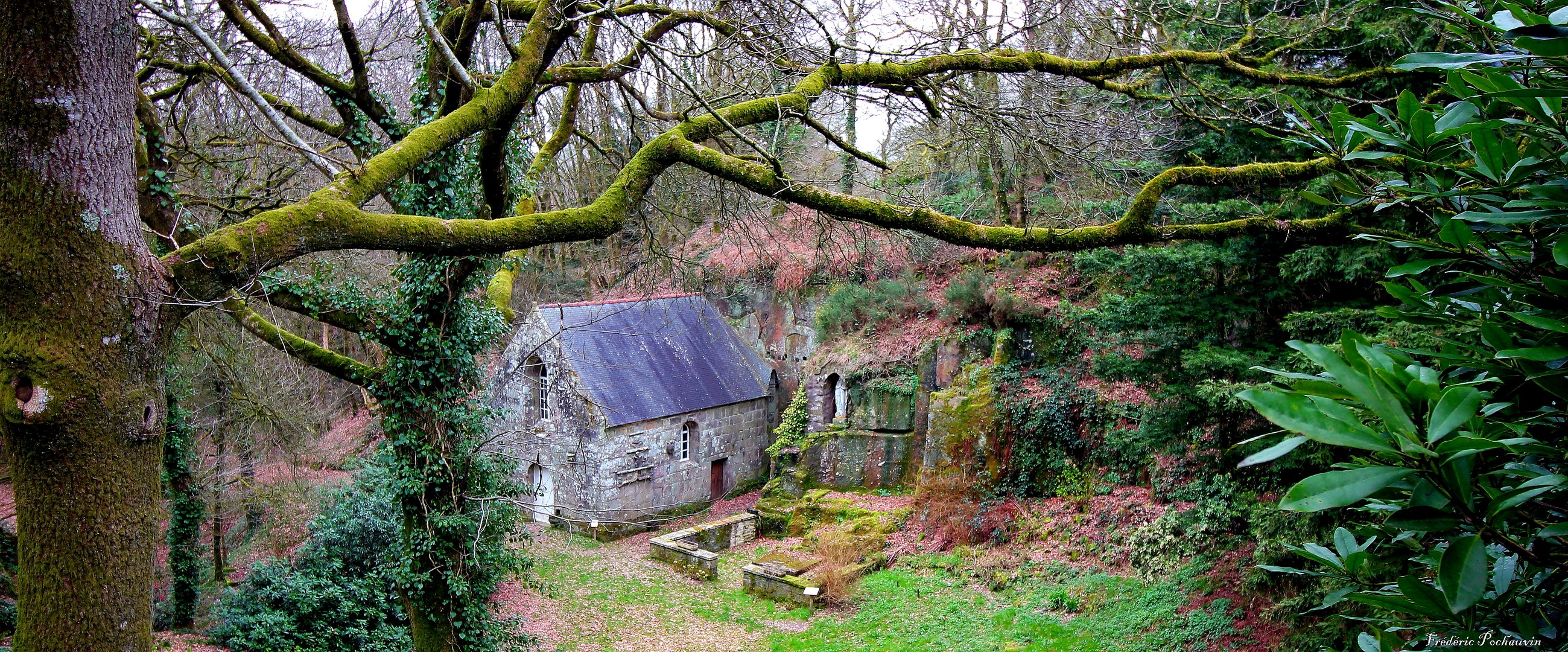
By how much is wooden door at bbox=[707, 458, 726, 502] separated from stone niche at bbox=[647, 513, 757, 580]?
2237 millimetres

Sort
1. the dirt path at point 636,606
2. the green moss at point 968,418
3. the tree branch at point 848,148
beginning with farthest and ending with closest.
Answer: the green moss at point 968,418, the dirt path at point 636,606, the tree branch at point 848,148

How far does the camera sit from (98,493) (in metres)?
2.79

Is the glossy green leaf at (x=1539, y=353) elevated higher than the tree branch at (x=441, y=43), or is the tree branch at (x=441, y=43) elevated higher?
the tree branch at (x=441, y=43)

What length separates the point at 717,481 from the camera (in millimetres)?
19875

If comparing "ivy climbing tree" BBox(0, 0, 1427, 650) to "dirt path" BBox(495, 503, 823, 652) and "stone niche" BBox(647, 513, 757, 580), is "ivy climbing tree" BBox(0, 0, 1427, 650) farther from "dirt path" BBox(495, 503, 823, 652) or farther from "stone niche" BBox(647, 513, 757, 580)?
"stone niche" BBox(647, 513, 757, 580)

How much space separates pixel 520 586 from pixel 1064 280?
37.5 ft

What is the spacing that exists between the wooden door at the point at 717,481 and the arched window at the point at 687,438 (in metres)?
0.90

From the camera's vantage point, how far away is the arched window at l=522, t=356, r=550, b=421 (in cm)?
1791

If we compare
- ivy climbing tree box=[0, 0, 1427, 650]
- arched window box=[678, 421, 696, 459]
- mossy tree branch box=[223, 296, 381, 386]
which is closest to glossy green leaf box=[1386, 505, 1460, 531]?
ivy climbing tree box=[0, 0, 1427, 650]

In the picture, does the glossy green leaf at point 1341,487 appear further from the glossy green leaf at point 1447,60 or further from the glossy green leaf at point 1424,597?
the glossy green leaf at point 1447,60

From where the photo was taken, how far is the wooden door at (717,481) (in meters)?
19.6

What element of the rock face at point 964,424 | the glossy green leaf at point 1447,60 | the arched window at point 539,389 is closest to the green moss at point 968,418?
the rock face at point 964,424

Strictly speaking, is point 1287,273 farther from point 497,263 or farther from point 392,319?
point 392,319

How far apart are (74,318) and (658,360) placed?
54.3ft
